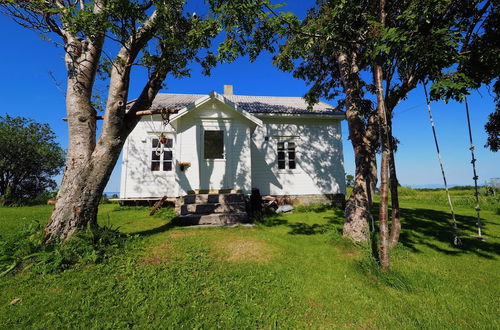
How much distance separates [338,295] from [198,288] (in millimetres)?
2223

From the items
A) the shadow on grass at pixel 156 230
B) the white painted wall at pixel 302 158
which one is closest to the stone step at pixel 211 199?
the shadow on grass at pixel 156 230

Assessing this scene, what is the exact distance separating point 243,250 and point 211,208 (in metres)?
2.76

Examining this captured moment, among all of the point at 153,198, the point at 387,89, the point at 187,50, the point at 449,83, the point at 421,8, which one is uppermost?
the point at 187,50

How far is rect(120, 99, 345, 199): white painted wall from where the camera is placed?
827 cm

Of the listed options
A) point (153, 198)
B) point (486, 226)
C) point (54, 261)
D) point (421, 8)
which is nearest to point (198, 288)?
point (54, 261)

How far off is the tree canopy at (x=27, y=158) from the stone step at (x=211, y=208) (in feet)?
60.4

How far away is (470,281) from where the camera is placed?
329 centimetres

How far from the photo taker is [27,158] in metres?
17.7

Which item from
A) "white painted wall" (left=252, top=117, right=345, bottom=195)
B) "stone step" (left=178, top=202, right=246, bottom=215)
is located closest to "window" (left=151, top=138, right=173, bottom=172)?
"stone step" (left=178, top=202, right=246, bottom=215)

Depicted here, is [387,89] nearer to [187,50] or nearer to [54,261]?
[187,50]

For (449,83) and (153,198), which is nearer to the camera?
(449,83)

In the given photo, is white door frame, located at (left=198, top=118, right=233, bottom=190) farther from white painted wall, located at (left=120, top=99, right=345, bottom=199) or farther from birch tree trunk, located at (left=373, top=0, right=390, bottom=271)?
birch tree trunk, located at (left=373, top=0, right=390, bottom=271)

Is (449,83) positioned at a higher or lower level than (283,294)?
higher

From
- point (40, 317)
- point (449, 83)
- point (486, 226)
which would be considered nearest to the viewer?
point (40, 317)
